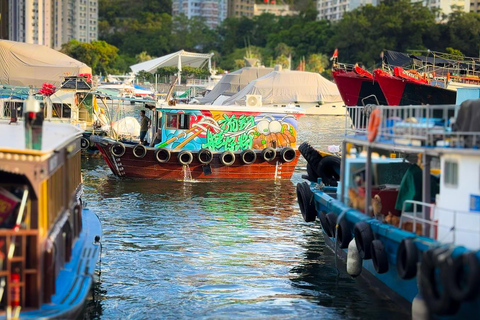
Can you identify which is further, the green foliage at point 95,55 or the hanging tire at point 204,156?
the green foliage at point 95,55

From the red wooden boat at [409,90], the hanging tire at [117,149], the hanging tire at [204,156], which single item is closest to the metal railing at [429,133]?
the hanging tire at [204,156]

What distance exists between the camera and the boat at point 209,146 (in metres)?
27.5

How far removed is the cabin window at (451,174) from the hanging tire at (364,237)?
198cm

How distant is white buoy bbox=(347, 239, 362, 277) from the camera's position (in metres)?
14.9

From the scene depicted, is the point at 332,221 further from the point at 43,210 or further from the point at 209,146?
the point at 209,146

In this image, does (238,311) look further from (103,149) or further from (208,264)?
(103,149)

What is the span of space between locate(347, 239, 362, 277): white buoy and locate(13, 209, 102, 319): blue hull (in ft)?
13.8

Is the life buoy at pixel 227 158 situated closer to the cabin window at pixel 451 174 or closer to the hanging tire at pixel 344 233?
the hanging tire at pixel 344 233

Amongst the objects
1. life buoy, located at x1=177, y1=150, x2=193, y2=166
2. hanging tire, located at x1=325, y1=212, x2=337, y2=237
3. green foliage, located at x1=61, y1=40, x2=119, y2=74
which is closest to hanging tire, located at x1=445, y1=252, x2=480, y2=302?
hanging tire, located at x1=325, y1=212, x2=337, y2=237

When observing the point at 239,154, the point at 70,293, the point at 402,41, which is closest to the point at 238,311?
the point at 70,293

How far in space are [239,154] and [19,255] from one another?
1774 cm

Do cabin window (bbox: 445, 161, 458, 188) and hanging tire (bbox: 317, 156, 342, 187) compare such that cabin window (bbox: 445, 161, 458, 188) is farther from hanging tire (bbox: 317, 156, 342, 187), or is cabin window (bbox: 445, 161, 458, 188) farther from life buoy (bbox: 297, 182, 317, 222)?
hanging tire (bbox: 317, 156, 342, 187)

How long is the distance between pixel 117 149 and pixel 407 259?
16.3m

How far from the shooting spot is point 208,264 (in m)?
17.4
